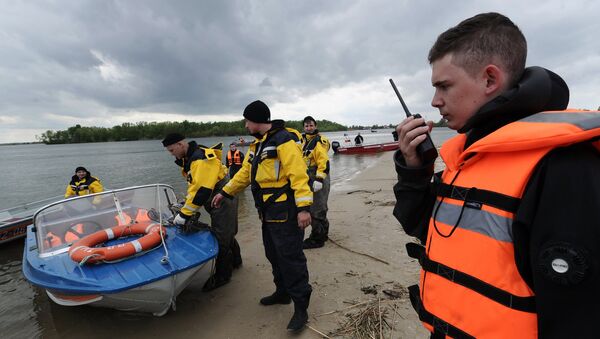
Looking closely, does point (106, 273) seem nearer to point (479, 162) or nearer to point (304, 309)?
point (304, 309)

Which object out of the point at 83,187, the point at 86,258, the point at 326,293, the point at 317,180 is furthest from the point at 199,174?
the point at 83,187

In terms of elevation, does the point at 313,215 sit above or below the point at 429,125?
below

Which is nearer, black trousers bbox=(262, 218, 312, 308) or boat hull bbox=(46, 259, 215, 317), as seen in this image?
boat hull bbox=(46, 259, 215, 317)

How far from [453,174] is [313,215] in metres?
4.95

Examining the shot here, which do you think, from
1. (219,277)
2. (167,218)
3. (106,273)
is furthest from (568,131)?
(167,218)

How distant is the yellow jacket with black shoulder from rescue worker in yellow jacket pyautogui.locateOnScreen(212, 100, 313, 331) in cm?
107

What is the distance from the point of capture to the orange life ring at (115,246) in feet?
11.4

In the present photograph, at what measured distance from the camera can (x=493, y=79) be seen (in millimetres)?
1084

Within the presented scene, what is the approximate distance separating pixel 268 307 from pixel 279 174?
2.01m

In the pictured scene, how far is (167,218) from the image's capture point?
4.99 metres

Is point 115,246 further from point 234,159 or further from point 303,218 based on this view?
point 234,159

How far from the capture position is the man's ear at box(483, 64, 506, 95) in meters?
1.06

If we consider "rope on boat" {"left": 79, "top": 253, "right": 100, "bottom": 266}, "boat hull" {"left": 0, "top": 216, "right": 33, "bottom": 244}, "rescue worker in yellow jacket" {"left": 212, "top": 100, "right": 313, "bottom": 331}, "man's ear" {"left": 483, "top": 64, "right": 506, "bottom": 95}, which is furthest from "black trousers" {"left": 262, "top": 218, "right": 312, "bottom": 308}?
"boat hull" {"left": 0, "top": 216, "right": 33, "bottom": 244}

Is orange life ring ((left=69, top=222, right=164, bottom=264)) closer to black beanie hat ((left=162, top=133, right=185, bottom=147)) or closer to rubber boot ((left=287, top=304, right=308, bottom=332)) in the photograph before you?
black beanie hat ((left=162, top=133, right=185, bottom=147))
